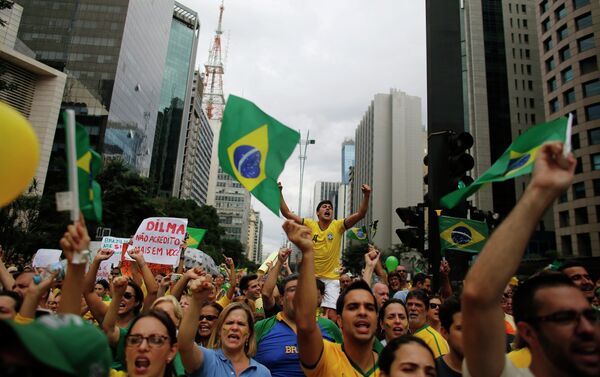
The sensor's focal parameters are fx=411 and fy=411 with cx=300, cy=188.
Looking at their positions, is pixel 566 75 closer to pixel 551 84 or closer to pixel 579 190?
pixel 551 84

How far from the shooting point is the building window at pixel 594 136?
126 feet

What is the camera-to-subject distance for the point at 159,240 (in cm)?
808

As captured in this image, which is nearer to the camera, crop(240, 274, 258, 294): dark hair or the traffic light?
crop(240, 274, 258, 294): dark hair

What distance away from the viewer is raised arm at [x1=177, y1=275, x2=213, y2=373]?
2957 millimetres

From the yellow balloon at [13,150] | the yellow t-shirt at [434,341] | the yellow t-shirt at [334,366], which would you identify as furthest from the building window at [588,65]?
the yellow balloon at [13,150]

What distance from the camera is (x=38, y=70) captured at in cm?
4025

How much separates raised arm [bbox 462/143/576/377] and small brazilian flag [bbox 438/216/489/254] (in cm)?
368

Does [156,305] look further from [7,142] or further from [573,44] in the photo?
[573,44]

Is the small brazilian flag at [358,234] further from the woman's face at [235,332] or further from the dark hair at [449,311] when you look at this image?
the woman's face at [235,332]

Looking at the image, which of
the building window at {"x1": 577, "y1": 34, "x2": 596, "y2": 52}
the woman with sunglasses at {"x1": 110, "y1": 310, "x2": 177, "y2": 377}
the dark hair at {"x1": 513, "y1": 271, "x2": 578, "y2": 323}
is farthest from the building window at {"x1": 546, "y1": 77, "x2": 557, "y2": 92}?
the woman with sunglasses at {"x1": 110, "y1": 310, "x2": 177, "y2": 377}

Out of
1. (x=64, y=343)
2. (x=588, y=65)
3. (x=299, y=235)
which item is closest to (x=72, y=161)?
(x=64, y=343)

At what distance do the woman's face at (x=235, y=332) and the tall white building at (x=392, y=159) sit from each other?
99.4 metres

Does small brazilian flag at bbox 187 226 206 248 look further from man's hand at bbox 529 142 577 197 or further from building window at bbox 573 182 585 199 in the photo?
building window at bbox 573 182 585 199

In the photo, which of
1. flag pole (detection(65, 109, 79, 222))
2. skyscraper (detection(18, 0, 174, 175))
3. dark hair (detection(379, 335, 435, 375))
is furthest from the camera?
skyscraper (detection(18, 0, 174, 175))
